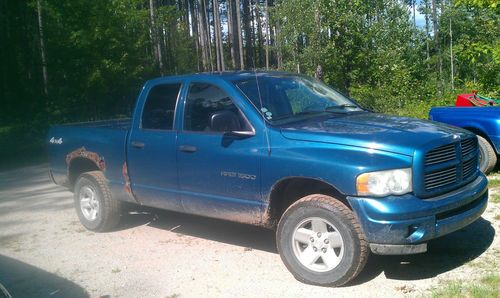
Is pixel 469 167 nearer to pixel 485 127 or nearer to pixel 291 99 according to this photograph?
pixel 291 99

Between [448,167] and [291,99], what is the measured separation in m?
1.80

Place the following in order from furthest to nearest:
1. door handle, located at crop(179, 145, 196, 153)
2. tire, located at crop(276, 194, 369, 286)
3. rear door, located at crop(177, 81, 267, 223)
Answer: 1. door handle, located at crop(179, 145, 196, 153)
2. rear door, located at crop(177, 81, 267, 223)
3. tire, located at crop(276, 194, 369, 286)

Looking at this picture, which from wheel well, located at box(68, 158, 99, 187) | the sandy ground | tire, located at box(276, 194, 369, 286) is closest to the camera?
tire, located at box(276, 194, 369, 286)

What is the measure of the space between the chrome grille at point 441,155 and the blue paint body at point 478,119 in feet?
12.9

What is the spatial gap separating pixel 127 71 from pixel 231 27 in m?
26.5

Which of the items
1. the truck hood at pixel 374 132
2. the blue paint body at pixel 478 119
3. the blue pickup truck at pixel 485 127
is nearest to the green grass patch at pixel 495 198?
the blue pickup truck at pixel 485 127

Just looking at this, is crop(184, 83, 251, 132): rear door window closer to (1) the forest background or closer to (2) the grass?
(1) the forest background

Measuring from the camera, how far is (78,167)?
281 inches

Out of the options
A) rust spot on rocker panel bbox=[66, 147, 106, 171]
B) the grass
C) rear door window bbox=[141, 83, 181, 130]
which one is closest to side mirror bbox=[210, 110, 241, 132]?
rear door window bbox=[141, 83, 181, 130]

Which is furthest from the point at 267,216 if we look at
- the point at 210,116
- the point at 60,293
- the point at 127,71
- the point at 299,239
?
the point at 127,71

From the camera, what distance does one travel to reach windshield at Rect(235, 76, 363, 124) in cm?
515

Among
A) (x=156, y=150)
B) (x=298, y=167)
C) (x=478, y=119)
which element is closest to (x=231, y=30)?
(x=478, y=119)

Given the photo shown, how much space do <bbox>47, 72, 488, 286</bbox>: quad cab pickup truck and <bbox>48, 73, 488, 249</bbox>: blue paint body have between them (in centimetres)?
1

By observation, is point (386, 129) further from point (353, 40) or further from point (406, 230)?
point (353, 40)
